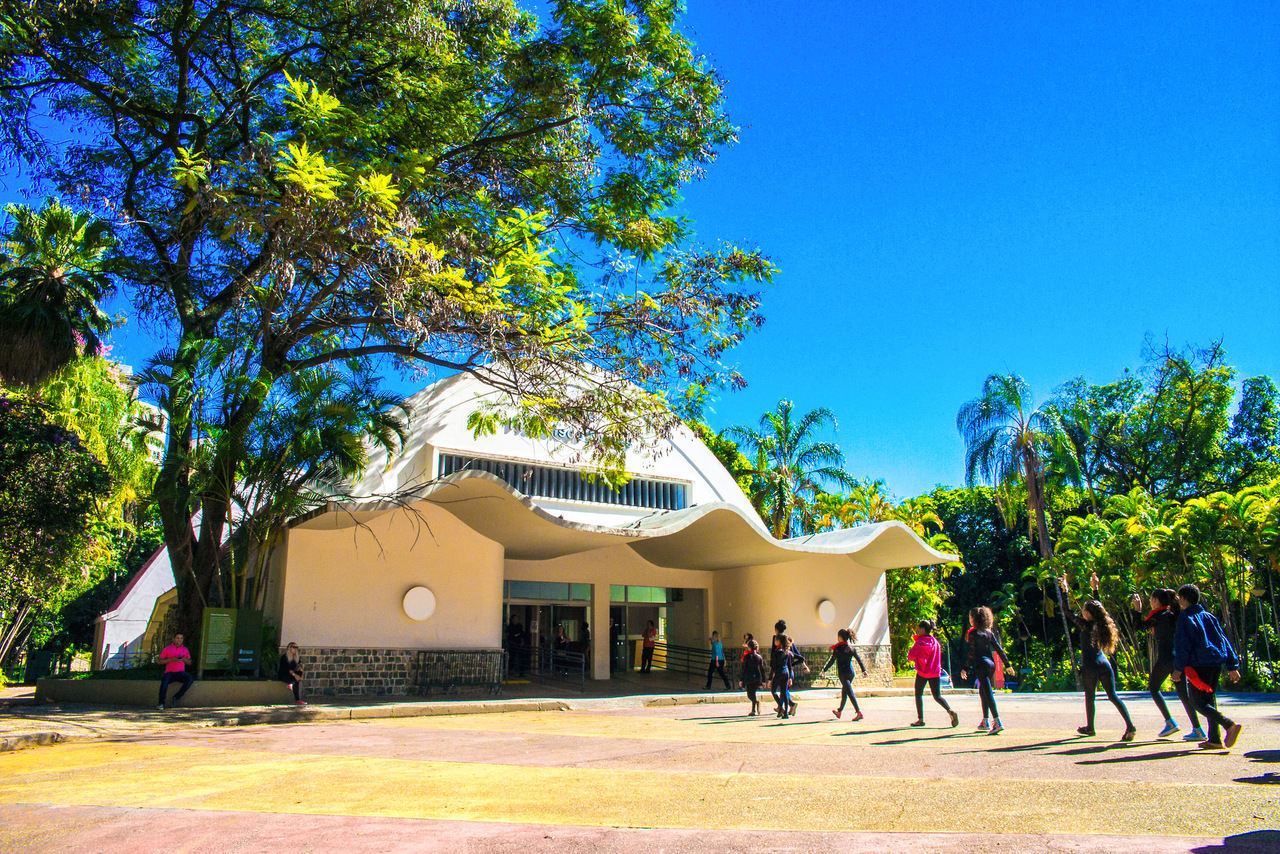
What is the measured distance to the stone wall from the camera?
16.2m

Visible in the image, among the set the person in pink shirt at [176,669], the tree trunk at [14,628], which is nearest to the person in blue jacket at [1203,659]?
→ the person in pink shirt at [176,669]

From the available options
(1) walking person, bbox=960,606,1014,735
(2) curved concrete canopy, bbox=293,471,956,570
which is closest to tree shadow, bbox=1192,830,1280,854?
(1) walking person, bbox=960,606,1014,735

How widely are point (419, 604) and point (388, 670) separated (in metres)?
1.42

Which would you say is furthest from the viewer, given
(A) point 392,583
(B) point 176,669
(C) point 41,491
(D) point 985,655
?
(A) point 392,583

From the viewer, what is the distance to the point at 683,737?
9.82 meters

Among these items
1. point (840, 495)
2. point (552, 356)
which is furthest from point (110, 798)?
point (840, 495)

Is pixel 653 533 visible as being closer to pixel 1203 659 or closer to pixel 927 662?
pixel 927 662

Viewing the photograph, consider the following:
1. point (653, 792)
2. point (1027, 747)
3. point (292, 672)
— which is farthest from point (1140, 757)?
point (292, 672)

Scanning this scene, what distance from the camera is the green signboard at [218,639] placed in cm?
1444

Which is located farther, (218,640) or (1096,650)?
(218,640)

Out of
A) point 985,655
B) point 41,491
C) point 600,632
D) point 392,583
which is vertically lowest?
point 600,632

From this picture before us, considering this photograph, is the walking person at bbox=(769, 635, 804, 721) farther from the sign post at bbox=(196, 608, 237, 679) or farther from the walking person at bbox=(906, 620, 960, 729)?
the sign post at bbox=(196, 608, 237, 679)

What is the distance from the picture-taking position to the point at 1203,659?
22.4ft

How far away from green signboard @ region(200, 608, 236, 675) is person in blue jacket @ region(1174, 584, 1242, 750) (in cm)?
1426
